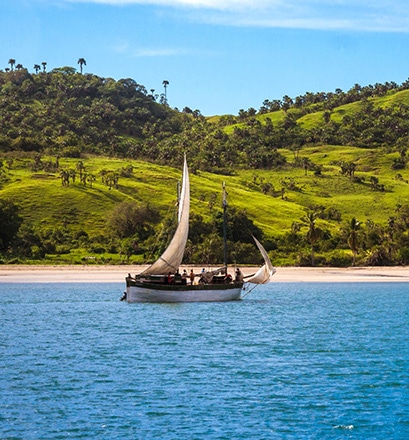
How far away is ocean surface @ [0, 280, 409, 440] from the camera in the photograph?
2728 centimetres

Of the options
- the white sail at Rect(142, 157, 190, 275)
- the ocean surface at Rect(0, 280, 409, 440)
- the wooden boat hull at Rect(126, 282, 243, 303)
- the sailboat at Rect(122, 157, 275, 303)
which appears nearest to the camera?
the ocean surface at Rect(0, 280, 409, 440)

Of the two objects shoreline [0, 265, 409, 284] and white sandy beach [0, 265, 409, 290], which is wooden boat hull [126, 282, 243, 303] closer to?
shoreline [0, 265, 409, 284]

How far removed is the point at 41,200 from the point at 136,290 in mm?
86889

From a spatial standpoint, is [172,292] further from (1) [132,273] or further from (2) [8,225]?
(2) [8,225]

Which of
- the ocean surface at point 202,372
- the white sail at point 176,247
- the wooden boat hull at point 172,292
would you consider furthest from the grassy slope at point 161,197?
the ocean surface at point 202,372

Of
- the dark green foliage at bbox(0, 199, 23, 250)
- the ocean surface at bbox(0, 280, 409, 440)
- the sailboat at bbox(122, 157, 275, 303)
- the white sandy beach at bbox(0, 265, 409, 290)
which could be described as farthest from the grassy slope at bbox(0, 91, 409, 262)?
the ocean surface at bbox(0, 280, 409, 440)

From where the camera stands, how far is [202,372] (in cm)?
3725

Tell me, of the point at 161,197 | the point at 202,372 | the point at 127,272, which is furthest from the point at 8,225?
the point at 202,372

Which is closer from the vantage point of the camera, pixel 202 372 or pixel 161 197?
pixel 202 372

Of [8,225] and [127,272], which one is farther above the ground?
[8,225]

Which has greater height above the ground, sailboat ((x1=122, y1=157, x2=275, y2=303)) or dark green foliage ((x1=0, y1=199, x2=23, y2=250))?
dark green foliage ((x1=0, y1=199, x2=23, y2=250))

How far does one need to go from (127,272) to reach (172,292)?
3693 centimetres

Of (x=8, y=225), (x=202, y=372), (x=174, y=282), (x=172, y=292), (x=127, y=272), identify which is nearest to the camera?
(x=202, y=372)

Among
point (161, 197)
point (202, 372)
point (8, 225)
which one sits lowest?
point (202, 372)
